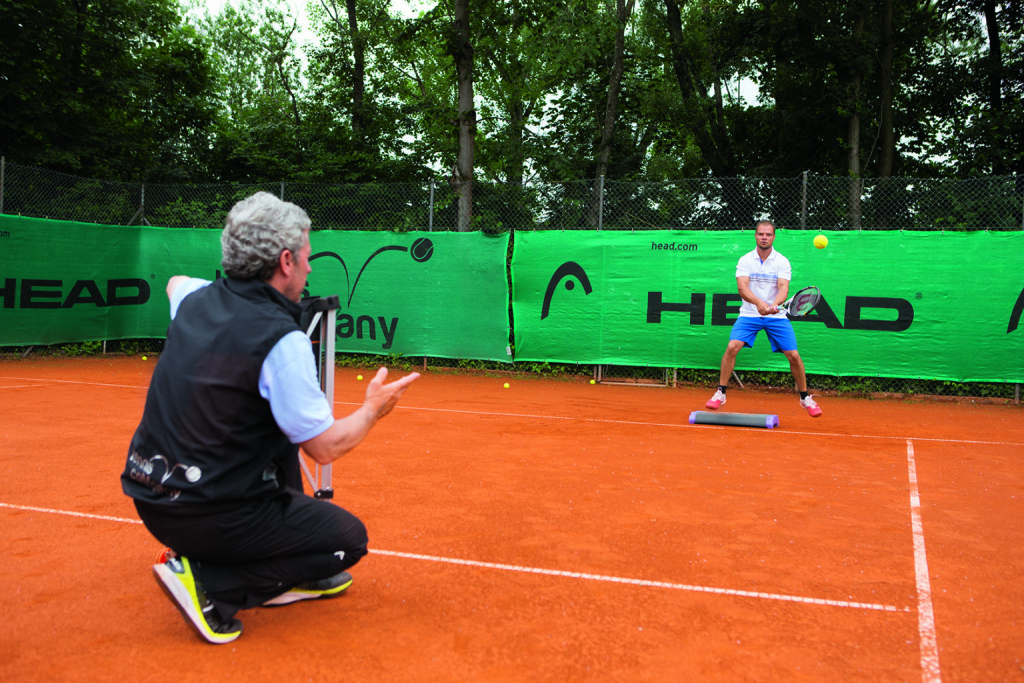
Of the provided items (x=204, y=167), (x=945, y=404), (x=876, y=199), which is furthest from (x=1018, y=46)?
(x=204, y=167)

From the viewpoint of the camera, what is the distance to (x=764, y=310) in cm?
704

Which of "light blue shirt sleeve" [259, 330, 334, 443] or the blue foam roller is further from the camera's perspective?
the blue foam roller

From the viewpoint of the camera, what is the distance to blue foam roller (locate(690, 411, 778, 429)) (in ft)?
22.1

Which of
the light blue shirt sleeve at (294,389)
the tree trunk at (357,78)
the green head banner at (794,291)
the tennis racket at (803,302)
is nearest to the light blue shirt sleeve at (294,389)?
the light blue shirt sleeve at (294,389)

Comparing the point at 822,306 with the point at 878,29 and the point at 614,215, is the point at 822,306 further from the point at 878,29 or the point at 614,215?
the point at 878,29

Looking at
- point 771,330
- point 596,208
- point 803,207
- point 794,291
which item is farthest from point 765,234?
point 596,208

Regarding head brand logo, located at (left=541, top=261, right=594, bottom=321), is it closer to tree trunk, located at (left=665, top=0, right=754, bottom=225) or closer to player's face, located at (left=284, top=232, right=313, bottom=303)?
tree trunk, located at (left=665, top=0, right=754, bottom=225)

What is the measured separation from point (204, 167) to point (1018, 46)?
60.2 feet

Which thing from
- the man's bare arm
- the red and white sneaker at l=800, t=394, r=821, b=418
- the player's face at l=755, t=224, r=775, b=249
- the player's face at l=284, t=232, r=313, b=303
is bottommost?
the red and white sneaker at l=800, t=394, r=821, b=418

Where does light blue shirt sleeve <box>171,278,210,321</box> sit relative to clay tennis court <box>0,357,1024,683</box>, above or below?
above

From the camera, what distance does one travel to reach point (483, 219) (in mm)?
10664

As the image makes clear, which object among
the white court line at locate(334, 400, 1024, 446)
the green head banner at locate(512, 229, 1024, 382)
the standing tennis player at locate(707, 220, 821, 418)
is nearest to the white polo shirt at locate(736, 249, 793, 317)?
the standing tennis player at locate(707, 220, 821, 418)

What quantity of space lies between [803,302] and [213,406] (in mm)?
6816

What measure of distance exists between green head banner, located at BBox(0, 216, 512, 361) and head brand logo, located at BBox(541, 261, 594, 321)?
551 millimetres
